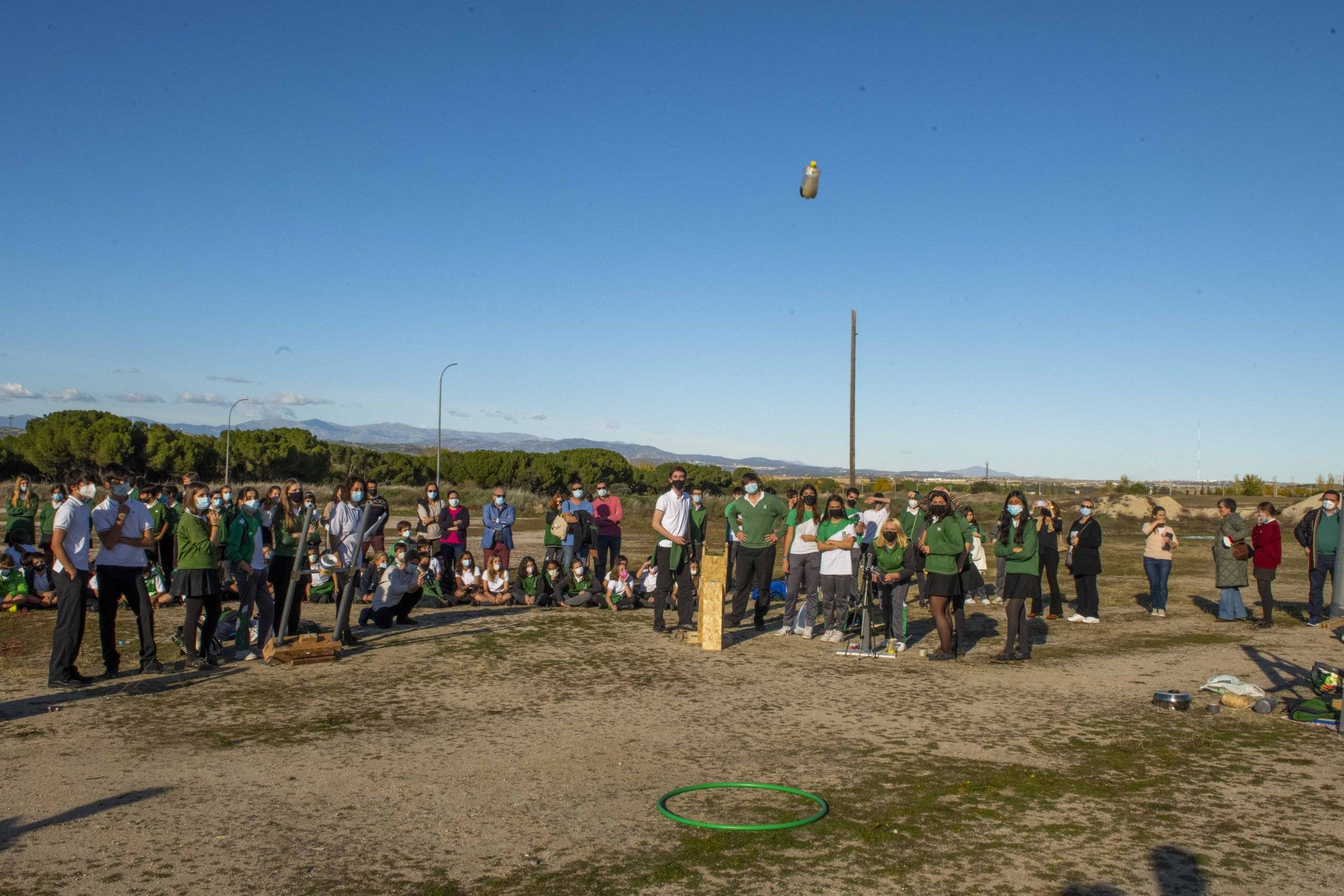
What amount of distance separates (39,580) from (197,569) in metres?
6.44

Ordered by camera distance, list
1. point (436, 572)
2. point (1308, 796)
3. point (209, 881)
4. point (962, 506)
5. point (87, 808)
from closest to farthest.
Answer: point (209, 881), point (87, 808), point (1308, 796), point (962, 506), point (436, 572)

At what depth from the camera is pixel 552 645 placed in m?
11.5

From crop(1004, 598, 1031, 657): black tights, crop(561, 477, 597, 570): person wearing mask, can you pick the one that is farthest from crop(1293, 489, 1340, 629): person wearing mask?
crop(561, 477, 597, 570): person wearing mask

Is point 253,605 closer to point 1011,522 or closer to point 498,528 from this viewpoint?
point 498,528

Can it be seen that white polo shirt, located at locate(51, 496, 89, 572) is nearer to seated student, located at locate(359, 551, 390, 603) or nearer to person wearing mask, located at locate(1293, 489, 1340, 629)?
seated student, located at locate(359, 551, 390, 603)

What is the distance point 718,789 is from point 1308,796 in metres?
3.66

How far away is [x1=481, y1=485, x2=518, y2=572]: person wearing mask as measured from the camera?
51.8ft

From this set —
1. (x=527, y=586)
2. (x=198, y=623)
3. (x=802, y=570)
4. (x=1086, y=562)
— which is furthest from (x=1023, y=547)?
(x=198, y=623)

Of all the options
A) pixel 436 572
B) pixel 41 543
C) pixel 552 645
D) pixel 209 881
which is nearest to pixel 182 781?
pixel 209 881

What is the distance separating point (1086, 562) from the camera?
46.3 feet

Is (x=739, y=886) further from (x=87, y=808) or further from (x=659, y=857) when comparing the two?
(x=87, y=808)

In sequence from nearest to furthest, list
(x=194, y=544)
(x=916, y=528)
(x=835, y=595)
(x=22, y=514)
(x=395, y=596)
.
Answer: (x=194, y=544) < (x=835, y=595) < (x=916, y=528) < (x=395, y=596) < (x=22, y=514)

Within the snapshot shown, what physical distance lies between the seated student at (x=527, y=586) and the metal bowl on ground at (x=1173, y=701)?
9.00m

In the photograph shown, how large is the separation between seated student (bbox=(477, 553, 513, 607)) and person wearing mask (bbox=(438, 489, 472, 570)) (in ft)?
2.15
